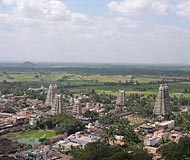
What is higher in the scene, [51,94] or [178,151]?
[51,94]

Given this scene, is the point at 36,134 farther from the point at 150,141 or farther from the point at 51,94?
the point at 51,94

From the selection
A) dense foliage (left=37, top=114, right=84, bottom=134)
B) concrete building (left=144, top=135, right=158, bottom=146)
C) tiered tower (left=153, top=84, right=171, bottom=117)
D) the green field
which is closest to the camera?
concrete building (left=144, top=135, right=158, bottom=146)

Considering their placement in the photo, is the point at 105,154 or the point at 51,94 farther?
the point at 51,94

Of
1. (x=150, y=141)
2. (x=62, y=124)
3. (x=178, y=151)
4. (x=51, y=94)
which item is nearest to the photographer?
(x=178, y=151)

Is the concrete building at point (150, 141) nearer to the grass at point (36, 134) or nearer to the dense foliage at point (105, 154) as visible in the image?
the dense foliage at point (105, 154)

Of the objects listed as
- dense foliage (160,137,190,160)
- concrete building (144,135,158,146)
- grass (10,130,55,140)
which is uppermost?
dense foliage (160,137,190,160)

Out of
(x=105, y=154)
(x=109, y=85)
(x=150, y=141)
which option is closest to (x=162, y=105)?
(x=150, y=141)

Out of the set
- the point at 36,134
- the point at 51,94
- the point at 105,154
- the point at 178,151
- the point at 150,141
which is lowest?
the point at 36,134

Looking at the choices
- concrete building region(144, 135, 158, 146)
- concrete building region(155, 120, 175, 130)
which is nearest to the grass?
concrete building region(144, 135, 158, 146)

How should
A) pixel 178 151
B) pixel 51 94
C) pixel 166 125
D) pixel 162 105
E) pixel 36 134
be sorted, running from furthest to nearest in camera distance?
pixel 51 94
pixel 162 105
pixel 166 125
pixel 36 134
pixel 178 151

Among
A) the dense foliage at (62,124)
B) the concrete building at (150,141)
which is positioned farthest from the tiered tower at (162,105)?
the concrete building at (150,141)

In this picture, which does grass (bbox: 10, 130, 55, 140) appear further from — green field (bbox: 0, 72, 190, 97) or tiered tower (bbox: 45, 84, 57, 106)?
green field (bbox: 0, 72, 190, 97)
